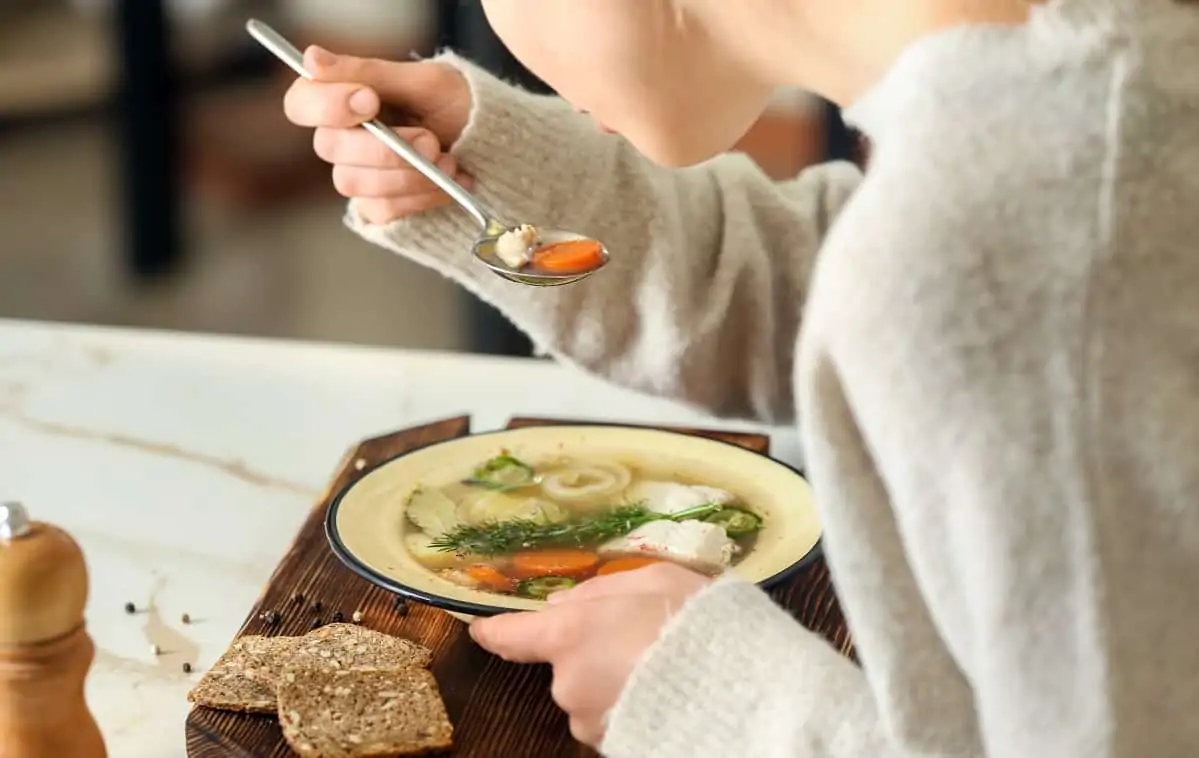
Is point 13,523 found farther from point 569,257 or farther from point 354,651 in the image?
point 569,257

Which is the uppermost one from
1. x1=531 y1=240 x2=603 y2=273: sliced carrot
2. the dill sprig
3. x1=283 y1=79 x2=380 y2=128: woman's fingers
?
x1=283 y1=79 x2=380 y2=128: woman's fingers

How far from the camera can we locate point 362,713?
2.15ft

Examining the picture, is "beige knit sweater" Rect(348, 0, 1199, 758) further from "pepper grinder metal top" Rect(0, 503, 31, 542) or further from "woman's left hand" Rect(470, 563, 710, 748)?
"pepper grinder metal top" Rect(0, 503, 31, 542)

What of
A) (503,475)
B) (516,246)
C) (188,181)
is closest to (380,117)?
(516,246)

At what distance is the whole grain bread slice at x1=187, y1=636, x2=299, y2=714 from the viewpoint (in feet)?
2.17

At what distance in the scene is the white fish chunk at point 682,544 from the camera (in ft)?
2.56

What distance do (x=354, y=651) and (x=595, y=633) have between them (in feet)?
0.45

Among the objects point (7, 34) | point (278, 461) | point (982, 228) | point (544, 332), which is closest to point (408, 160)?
point (544, 332)

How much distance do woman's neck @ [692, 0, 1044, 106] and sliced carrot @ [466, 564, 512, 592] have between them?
0.97ft

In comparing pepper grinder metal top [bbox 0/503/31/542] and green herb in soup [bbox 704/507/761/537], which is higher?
pepper grinder metal top [bbox 0/503/31/542]

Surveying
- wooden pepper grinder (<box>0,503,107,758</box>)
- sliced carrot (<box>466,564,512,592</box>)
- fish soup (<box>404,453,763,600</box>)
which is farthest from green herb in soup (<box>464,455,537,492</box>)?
wooden pepper grinder (<box>0,503,107,758</box>)

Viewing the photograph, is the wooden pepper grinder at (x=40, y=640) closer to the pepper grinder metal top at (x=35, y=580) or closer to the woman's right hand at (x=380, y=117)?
A: the pepper grinder metal top at (x=35, y=580)

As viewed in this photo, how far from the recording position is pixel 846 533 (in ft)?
1.75

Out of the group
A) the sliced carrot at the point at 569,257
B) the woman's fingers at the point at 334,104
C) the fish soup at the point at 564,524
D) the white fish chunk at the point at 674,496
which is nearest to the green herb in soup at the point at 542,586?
the fish soup at the point at 564,524
